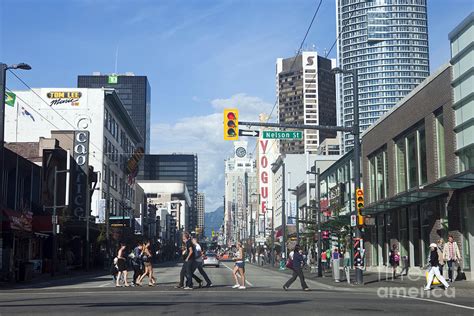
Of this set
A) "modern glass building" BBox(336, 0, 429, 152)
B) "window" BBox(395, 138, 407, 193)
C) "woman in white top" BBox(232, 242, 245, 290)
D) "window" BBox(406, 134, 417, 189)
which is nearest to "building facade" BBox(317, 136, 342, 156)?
"modern glass building" BBox(336, 0, 429, 152)

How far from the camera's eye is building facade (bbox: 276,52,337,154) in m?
154

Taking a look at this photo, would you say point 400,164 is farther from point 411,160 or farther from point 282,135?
point 282,135

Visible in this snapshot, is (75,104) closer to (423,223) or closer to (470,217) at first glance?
(423,223)

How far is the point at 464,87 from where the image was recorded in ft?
86.4

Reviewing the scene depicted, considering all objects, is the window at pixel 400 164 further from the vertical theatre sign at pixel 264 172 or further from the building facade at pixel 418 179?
the vertical theatre sign at pixel 264 172

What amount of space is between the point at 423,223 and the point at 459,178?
28.0ft

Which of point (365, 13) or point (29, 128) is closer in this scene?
point (365, 13)

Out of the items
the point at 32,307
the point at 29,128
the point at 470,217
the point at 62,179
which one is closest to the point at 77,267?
the point at 62,179

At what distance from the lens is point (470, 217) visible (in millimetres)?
26625

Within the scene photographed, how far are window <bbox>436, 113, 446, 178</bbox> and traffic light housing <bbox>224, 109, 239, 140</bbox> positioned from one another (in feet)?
35.4

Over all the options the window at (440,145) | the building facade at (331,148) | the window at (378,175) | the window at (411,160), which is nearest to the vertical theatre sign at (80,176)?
the window at (378,175)

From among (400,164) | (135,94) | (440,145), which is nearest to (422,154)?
(440,145)

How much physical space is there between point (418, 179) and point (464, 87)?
7.51 metres

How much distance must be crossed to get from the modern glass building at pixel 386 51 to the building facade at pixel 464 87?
23176mm
